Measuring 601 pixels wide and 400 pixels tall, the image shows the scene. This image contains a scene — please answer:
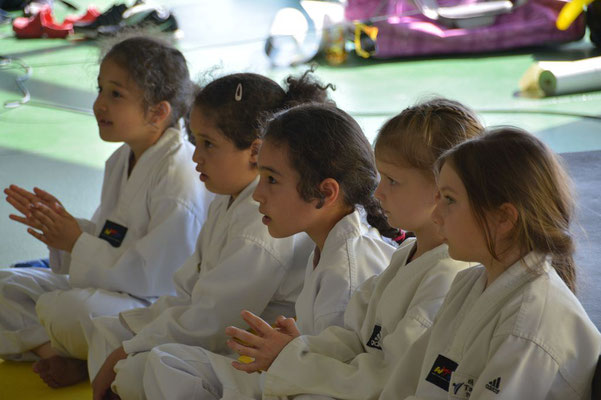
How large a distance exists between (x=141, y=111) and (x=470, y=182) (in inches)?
62.2

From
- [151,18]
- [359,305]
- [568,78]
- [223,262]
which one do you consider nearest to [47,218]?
[223,262]

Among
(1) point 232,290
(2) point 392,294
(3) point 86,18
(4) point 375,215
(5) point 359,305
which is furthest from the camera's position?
(3) point 86,18

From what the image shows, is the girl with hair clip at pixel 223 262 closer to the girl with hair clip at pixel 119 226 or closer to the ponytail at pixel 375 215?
the girl with hair clip at pixel 119 226

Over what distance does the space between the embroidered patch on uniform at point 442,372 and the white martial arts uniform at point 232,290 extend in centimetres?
82

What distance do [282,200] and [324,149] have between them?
159mm

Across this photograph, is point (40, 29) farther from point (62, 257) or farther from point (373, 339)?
point (373, 339)

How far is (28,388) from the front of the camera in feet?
8.50

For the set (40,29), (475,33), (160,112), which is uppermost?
(160,112)

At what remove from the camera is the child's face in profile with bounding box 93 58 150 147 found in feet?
9.08

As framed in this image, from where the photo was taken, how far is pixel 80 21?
8719 mm

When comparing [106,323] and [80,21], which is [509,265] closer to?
[106,323]

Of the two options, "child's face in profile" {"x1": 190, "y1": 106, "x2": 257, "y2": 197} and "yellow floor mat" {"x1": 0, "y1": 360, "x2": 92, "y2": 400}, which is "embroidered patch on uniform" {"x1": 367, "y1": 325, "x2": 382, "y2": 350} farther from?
"yellow floor mat" {"x1": 0, "y1": 360, "x2": 92, "y2": 400}

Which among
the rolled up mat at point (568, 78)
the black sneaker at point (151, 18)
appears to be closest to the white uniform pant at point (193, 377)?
the rolled up mat at point (568, 78)

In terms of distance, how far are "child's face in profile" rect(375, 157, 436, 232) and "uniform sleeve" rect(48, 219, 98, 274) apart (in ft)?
4.77
